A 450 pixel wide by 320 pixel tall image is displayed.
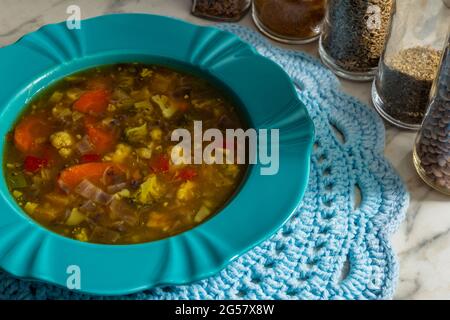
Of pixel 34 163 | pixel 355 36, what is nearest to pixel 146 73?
pixel 34 163

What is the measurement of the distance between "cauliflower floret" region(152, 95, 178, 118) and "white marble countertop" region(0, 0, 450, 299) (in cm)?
39

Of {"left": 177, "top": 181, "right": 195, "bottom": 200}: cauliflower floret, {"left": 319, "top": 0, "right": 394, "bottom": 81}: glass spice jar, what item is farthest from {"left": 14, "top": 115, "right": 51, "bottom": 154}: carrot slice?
{"left": 319, "top": 0, "right": 394, "bottom": 81}: glass spice jar

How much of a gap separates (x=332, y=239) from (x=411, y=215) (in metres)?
0.20

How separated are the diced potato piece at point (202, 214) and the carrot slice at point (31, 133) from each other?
38 cm

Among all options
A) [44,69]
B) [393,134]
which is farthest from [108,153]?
[393,134]

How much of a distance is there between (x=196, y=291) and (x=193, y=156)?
11.7 inches

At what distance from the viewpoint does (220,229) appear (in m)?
1.42

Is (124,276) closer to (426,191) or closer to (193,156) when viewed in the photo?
(193,156)

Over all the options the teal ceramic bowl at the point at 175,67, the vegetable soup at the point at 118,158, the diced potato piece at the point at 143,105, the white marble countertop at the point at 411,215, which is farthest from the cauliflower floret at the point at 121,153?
the white marble countertop at the point at 411,215

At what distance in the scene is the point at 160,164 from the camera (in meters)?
1.57

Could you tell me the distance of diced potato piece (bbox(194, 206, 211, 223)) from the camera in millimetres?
1472

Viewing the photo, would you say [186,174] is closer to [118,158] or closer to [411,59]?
[118,158]

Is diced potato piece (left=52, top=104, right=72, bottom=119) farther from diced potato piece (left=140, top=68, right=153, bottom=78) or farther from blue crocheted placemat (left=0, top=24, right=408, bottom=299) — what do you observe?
blue crocheted placemat (left=0, top=24, right=408, bottom=299)

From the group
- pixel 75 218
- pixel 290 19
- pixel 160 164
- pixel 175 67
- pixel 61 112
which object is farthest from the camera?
pixel 290 19
